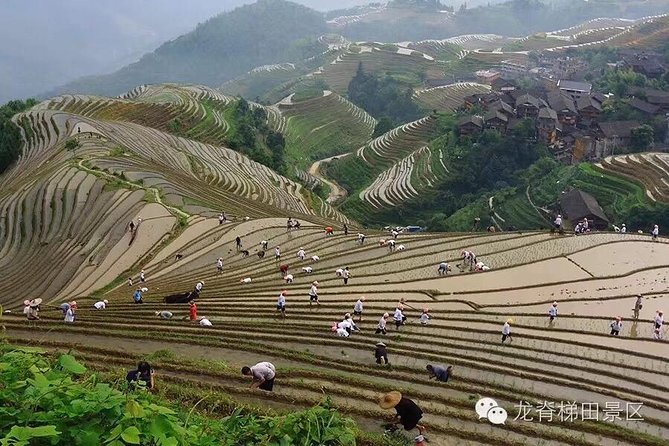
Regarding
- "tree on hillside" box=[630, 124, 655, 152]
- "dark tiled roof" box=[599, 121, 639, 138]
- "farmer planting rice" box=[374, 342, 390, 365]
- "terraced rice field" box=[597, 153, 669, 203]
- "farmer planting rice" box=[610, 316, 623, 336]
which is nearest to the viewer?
"farmer planting rice" box=[374, 342, 390, 365]

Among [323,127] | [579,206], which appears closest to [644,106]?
[579,206]

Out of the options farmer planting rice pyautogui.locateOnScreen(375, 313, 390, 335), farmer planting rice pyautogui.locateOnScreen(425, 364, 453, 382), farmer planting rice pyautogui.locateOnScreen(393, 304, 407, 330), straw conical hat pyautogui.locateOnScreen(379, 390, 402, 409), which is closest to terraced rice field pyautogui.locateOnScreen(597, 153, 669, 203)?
farmer planting rice pyautogui.locateOnScreen(393, 304, 407, 330)

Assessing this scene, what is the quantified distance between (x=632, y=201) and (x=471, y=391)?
34.1 m

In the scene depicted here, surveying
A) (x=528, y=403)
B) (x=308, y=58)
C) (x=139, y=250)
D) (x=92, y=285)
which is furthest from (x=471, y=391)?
(x=308, y=58)

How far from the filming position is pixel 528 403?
1164 centimetres

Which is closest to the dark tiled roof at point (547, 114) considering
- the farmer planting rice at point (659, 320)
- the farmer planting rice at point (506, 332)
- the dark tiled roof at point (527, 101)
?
the dark tiled roof at point (527, 101)

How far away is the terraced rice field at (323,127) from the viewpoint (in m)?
80.2

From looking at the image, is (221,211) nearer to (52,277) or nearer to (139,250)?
(139,250)

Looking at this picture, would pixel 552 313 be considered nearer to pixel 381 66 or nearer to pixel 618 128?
pixel 618 128

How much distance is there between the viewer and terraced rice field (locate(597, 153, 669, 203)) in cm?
4056

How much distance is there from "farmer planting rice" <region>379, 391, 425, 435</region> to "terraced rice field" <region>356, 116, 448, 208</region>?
45.9 metres

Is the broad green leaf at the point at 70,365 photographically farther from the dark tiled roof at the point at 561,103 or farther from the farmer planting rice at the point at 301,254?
the dark tiled roof at the point at 561,103

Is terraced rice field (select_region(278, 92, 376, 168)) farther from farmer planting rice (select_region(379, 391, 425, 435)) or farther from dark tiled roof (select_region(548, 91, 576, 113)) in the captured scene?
farmer planting rice (select_region(379, 391, 425, 435))

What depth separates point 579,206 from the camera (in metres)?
40.2
